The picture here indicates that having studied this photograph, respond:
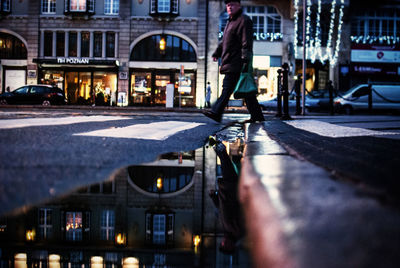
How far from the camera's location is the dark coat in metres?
6.58

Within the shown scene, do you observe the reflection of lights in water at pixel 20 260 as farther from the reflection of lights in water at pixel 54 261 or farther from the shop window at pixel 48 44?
the shop window at pixel 48 44

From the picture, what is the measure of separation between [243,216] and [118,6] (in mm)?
30402

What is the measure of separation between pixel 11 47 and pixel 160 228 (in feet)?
106

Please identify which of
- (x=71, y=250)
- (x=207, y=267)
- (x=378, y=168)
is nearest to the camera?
(x=207, y=267)

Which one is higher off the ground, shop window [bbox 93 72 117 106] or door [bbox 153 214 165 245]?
shop window [bbox 93 72 117 106]

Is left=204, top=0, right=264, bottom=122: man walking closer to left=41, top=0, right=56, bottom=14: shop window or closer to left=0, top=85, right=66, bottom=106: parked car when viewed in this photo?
left=0, top=85, right=66, bottom=106: parked car

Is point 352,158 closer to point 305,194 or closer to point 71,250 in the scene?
point 305,194

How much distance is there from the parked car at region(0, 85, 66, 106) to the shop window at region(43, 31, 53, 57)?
21.3ft

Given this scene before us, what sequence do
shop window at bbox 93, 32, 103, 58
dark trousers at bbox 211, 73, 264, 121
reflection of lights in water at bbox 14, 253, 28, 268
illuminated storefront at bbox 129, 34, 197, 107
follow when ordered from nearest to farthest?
reflection of lights in water at bbox 14, 253, 28, 268, dark trousers at bbox 211, 73, 264, 121, illuminated storefront at bbox 129, 34, 197, 107, shop window at bbox 93, 32, 103, 58

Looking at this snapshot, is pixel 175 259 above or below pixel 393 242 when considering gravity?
below

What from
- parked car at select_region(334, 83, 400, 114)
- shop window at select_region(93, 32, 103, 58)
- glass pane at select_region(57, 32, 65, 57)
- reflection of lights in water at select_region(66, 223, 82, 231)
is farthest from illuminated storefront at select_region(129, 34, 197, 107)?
reflection of lights in water at select_region(66, 223, 82, 231)

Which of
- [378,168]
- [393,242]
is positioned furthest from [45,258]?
[378,168]

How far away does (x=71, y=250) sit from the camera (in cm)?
115

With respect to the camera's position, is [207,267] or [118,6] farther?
[118,6]
